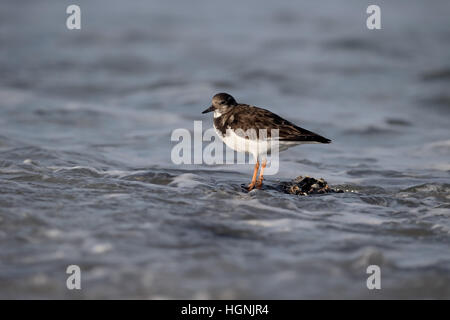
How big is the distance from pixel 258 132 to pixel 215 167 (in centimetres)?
191

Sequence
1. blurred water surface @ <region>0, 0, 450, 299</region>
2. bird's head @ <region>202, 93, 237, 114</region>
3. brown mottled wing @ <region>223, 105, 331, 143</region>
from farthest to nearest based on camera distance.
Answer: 1. bird's head @ <region>202, 93, 237, 114</region>
2. brown mottled wing @ <region>223, 105, 331, 143</region>
3. blurred water surface @ <region>0, 0, 450, 299</region>

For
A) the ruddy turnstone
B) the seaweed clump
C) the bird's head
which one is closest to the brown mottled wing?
the ruddy turnstone

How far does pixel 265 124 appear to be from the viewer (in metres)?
7.39

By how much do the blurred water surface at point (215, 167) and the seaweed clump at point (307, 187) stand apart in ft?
0.89

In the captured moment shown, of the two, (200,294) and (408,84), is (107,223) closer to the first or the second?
(200,294)

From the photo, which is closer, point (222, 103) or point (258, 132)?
point (258, 132)

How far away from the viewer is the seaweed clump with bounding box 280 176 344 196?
7.40 meters

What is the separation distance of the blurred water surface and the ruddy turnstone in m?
0.63

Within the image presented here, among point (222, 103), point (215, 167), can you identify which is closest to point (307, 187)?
point (222, 103)

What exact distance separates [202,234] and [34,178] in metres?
2.80

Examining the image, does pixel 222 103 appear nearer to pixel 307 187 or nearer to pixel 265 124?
pixel 265 124

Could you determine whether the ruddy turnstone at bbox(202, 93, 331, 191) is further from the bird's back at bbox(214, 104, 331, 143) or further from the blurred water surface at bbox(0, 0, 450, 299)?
the blurred water surface at bbox(0, 0, 450, 299)

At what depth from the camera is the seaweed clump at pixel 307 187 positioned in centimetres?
740

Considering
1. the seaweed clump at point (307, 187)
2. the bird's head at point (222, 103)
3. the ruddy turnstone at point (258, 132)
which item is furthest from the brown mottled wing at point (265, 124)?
the seaweed clump at point (307, 187)
